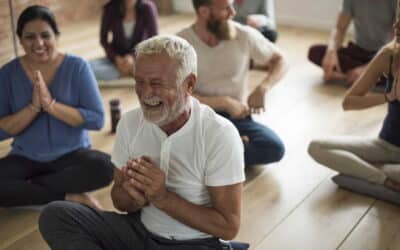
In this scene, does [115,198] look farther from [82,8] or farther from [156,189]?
[82,8]

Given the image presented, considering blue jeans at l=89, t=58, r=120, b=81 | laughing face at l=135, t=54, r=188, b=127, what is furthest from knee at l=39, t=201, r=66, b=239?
blue jeans at l=89, t=58, r=120, b=81

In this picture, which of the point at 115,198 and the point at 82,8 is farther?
the point at 82,8

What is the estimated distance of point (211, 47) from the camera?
266 cm

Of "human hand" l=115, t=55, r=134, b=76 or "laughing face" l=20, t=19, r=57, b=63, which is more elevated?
"laughing face" l=20, t=19, r=57, b=63

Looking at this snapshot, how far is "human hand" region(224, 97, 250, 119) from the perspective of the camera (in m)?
2.66

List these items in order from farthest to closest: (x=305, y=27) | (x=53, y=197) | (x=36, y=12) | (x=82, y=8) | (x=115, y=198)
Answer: (x=82, y=8)
(x=305, y=27)
(x=53, y=197)
(x=36, y=12)
(x=115, y=198)

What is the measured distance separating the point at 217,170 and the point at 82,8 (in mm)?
4885

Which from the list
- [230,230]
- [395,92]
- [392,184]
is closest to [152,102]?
[230,230]

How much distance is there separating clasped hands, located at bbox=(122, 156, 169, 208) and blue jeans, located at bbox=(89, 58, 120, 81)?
2594 millimetres

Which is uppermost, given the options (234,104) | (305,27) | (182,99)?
(182,99)

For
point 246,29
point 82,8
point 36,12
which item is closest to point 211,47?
point 246,29

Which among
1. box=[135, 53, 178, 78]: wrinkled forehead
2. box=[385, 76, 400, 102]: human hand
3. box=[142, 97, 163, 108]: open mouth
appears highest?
box=[135, 53, 178, 78]: wrinkled forehead

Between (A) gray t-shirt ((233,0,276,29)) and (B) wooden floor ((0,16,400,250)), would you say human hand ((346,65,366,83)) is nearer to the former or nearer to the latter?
(B) wooden floor ((0,16,400,250))

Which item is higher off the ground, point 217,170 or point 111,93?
point 217,170
